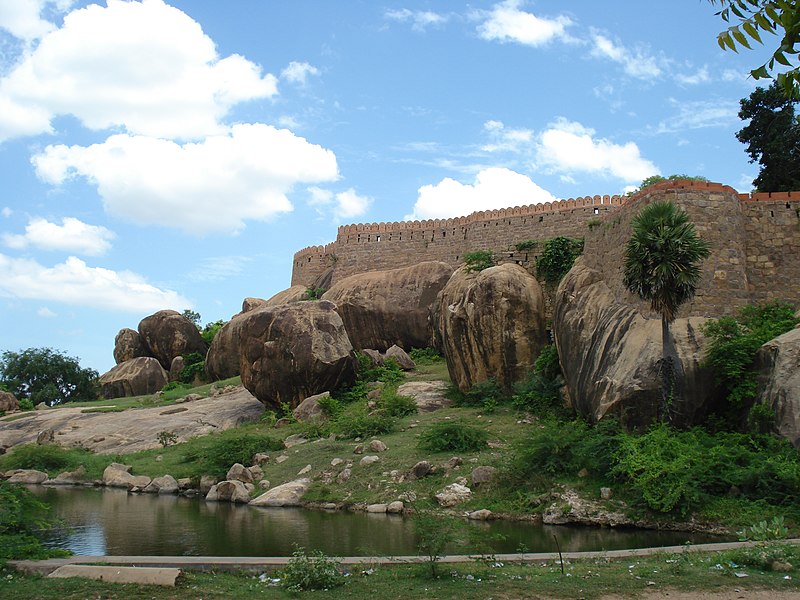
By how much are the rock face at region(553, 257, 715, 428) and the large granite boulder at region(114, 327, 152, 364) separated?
3032 centimetres

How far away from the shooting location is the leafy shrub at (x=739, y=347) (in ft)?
53.8

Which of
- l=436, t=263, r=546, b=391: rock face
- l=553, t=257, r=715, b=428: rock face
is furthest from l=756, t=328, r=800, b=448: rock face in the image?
l=436, t=263, r=546, b=391: rock face

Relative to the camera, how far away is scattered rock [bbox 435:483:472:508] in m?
16.5

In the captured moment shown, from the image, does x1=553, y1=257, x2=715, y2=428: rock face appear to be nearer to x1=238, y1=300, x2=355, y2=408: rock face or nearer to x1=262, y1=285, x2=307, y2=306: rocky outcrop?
x1=238, y1=300, x2=355, y2=408: rock face

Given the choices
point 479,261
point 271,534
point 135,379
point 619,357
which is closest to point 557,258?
point 479,261

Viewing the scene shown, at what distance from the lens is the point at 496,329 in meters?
25.3

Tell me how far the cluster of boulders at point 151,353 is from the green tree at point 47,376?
320 centimetres

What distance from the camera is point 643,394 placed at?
17172 mm

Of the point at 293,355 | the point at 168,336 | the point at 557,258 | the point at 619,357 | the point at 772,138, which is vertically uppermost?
the point at 772,138

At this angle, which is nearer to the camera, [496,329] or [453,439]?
[453,439]

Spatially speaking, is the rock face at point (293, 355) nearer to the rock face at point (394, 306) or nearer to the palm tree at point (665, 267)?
the rock face at point (394, 306)

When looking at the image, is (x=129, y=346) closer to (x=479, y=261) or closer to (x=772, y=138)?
(x=479, y=261)

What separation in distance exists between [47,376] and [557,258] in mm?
34992

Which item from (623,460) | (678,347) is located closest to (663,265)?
(678,347)
